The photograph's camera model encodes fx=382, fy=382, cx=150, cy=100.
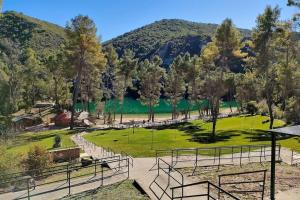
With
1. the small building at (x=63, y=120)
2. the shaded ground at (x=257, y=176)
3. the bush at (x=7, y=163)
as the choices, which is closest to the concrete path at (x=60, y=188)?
the bush at (x=7, y=163)

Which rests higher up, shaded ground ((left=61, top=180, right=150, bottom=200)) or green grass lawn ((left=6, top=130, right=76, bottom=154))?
shaded ground ((left=61, top=180, right=150, bottom=200))

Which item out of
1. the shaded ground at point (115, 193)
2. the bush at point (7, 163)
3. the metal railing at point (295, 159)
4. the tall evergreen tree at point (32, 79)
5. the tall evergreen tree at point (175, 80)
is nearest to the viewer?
the shaded ground at point (115, 193)

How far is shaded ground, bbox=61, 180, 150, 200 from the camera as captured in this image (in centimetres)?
1758

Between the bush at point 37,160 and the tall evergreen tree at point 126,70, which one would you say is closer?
the bush at point 37,160

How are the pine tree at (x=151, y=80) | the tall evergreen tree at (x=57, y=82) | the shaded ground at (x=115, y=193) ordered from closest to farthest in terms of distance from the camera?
the shaded ground at (x=115, y=193) < the pine tree at (x=151, y=80) < the tall evergreen tree at (x=57, y=82)

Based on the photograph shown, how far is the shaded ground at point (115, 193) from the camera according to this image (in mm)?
17578

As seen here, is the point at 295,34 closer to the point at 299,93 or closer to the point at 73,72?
the point at 299,93

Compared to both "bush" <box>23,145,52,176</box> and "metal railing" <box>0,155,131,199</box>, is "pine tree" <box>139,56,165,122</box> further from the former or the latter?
"metal railing" <box>0,155,131,199</box>

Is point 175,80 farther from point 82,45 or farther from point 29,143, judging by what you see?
point 29,143

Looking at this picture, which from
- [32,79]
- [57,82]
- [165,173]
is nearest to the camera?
[165,173]

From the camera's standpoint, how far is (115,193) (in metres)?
18.2

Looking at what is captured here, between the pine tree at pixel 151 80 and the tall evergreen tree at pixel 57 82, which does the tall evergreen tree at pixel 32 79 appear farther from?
the pine tree at pixel 151 80

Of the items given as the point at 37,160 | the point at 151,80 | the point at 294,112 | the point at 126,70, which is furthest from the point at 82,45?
the point at 37,160

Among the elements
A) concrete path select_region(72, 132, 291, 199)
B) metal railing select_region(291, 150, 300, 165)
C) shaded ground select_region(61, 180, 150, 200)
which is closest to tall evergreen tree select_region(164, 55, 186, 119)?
concrete path select_region(72, 132, 291, 199)
